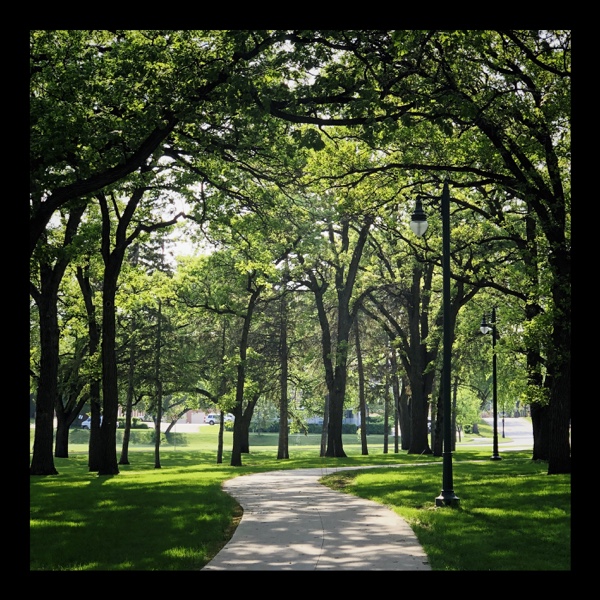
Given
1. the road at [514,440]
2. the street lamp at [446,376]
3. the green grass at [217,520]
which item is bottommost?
the road at [514,440]

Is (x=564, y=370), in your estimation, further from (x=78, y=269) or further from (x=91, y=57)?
(x=78, y=269)

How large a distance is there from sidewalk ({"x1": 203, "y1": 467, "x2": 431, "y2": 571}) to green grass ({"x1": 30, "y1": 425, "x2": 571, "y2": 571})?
0.92ft

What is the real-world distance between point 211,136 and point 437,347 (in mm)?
21256

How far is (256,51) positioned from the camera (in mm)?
13898

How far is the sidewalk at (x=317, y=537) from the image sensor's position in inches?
365

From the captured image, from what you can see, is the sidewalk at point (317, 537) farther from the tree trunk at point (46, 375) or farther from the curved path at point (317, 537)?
the tree trunk at point (46, 375)

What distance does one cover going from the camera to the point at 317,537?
11422 millimetres

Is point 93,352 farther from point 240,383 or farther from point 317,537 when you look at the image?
point 317,537

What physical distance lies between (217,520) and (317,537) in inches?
91.3

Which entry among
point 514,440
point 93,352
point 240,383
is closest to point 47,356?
point 93,352

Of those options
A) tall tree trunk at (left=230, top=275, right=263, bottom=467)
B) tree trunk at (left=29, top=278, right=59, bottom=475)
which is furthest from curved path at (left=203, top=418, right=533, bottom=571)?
tall tree trunk at (left=230, top=275, right=263, bottom=467)

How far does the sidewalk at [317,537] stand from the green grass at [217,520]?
282 millimetres

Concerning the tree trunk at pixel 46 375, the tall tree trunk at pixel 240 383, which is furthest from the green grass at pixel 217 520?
the tall tree trunk at pixel 240 383
